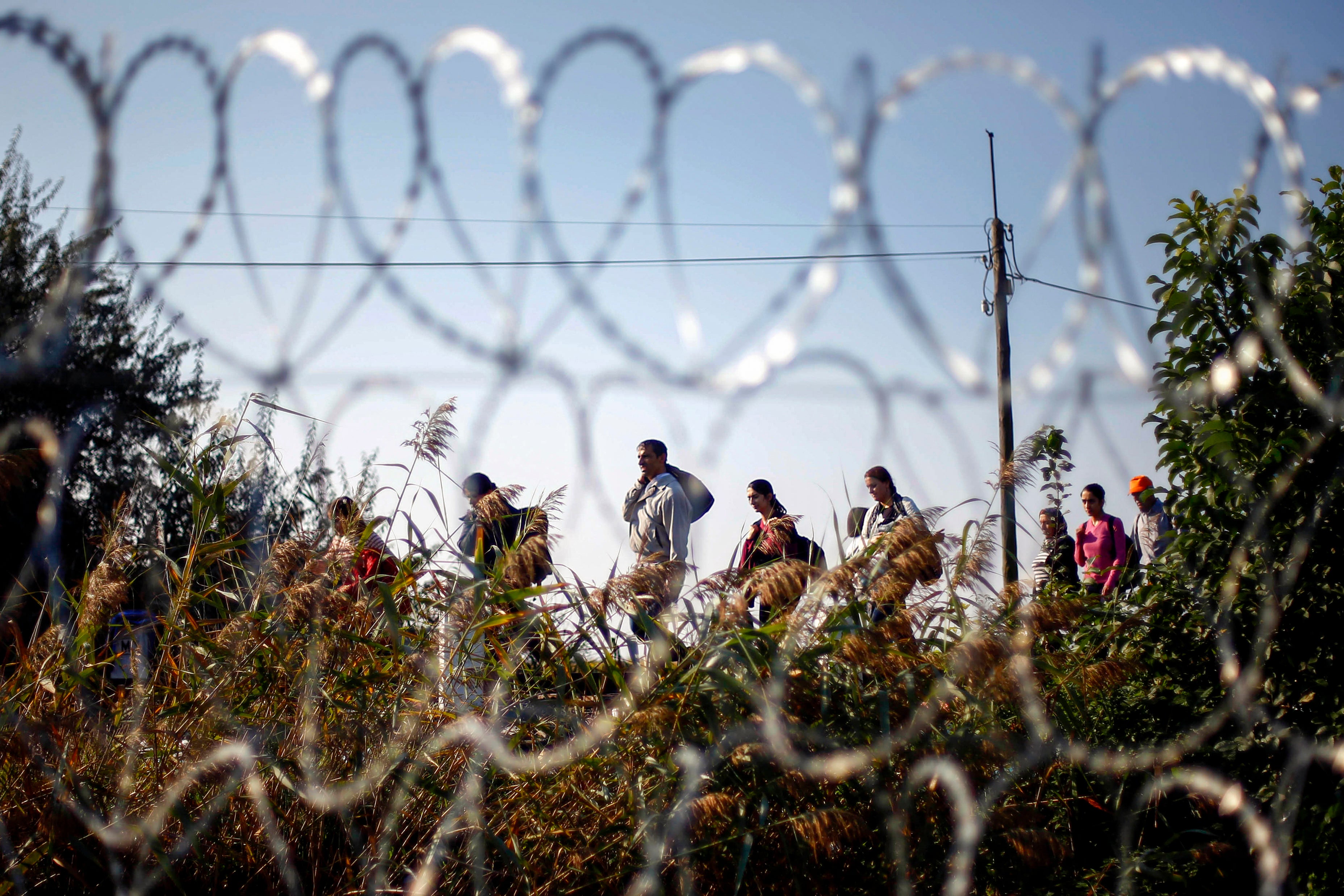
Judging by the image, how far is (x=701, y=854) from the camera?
208 cm

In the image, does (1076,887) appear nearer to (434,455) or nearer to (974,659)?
(974,659)

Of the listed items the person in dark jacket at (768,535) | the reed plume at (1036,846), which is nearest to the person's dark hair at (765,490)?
the person in dark jacket at (768,535)

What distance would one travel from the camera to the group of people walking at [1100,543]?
3123mm

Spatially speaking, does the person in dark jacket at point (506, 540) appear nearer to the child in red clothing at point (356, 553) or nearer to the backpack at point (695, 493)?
the child in red clothing at point (356, 553)

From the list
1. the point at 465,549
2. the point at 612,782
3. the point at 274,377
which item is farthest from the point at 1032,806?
the point at 274,377

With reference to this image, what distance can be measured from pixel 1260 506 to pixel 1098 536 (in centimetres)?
346

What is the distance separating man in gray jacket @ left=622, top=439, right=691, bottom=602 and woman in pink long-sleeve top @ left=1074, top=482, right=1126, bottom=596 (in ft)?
6.79

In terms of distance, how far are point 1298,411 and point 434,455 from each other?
7.19ft

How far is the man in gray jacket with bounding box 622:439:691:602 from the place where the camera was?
170 inches

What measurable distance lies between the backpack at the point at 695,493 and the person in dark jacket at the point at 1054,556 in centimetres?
143

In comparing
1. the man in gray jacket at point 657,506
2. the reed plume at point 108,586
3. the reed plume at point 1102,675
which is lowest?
the reed plume at point 108,586

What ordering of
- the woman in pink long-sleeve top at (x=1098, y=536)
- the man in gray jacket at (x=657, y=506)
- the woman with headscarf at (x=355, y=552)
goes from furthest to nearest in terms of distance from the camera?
the woman in pink long-sleeve top at (x=1098, y=536) < the man in gray jacket at (x=657, y=506) < the woman with headscarf at (x=355, y=552)

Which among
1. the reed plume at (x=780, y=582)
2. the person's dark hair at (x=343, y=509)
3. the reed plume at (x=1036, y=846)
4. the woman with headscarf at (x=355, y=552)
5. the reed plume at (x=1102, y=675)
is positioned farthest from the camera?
the person's dark hair at (x=343, y=509)

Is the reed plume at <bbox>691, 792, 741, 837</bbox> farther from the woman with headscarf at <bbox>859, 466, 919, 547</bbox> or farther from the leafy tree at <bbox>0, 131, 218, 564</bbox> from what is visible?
the leafy tree at <bbox>0, 131, 218, 564</bbox>
